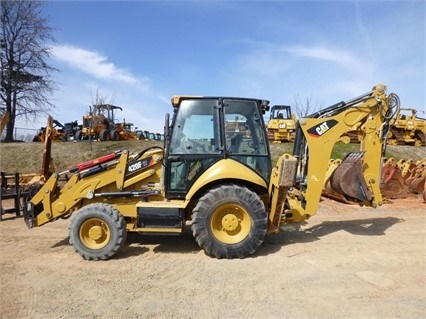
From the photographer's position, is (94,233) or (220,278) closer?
(220,278)

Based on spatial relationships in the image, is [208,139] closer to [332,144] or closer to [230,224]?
[230,224]

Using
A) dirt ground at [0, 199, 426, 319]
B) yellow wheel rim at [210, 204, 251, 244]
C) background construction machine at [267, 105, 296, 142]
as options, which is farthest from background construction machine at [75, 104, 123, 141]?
yellow wheel rim at [210, 204, 251, 244]

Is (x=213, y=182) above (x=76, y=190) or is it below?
above

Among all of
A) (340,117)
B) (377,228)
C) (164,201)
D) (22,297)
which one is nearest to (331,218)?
(377,228)

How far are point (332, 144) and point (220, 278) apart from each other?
9.79 feet

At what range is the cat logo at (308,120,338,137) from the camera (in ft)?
20.7

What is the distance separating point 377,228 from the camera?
24.3ft

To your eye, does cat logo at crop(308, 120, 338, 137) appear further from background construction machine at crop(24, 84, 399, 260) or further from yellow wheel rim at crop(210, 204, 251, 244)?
yellow wheel rim at crop(210, 204, 251, 244)

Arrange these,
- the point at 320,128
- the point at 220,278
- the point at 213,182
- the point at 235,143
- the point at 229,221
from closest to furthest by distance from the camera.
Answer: the point at 220,278 < the point at 229,221 < the point at 213,182 < the point at 235,143 < the point at 320,128

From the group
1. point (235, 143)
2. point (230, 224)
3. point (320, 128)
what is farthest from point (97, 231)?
point (320, 128)

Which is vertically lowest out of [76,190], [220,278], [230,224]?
[220,278]

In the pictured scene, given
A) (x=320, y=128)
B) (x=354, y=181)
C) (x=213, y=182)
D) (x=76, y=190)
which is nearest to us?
(x=213, y=182)

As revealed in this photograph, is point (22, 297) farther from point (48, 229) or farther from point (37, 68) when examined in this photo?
point (37, 68)

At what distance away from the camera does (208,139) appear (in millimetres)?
5910
